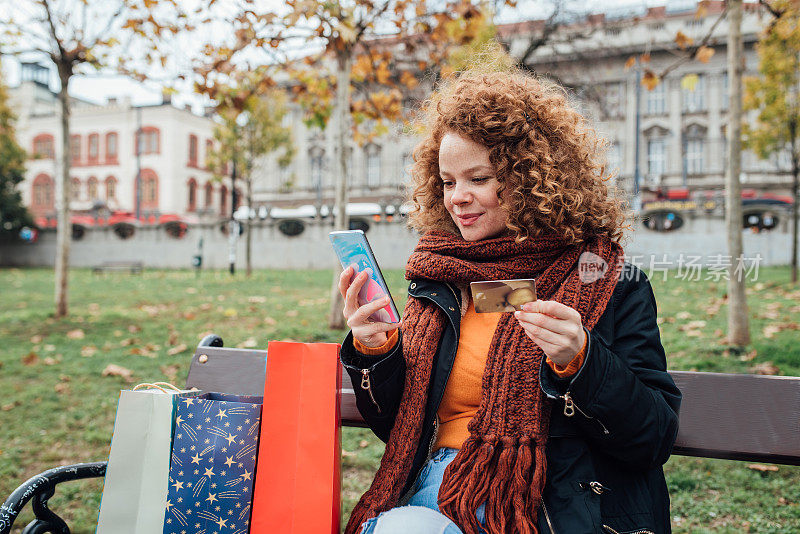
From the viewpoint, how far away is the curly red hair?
1.77 meters

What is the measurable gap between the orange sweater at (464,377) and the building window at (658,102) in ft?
105

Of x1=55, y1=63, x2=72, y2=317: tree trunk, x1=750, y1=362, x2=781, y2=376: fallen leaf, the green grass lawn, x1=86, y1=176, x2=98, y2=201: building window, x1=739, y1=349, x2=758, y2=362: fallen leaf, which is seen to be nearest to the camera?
the green grass lawn

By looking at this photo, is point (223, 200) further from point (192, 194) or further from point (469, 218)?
point (469, 218)

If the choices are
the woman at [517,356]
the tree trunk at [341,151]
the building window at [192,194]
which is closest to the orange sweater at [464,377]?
the woman at [517,356]

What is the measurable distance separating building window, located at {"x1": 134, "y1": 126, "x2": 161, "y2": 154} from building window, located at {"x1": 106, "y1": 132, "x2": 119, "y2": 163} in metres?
1.88

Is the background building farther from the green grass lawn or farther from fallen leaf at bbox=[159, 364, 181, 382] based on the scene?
fallen leaf at bbox=[159, 364, 181, 382]

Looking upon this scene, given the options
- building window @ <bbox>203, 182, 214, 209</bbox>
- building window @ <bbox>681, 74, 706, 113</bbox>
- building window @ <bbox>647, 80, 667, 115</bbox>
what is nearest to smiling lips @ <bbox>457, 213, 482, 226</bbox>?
building window @ <bbox>647, 80, 667, 115</bbox>

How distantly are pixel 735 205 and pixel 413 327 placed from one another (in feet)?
14.3

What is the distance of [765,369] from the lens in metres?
4.55

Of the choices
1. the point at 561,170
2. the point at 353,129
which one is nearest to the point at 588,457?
the point at 561,170

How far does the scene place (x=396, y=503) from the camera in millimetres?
1755

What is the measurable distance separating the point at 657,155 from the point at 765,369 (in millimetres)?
28736

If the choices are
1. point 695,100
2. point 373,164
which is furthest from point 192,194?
point 695,100

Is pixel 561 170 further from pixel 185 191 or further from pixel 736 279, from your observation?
pixel 185 191
